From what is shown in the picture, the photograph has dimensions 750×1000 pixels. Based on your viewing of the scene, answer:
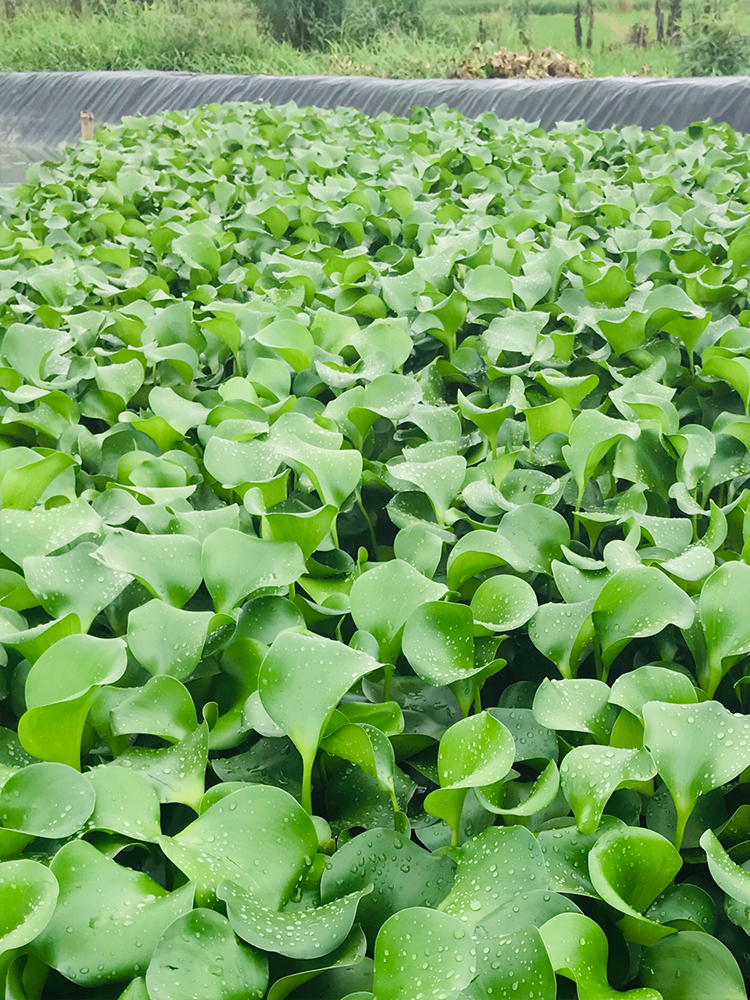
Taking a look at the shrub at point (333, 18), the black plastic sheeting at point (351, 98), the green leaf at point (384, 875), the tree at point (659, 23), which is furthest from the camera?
the shrub at point (333, 18)

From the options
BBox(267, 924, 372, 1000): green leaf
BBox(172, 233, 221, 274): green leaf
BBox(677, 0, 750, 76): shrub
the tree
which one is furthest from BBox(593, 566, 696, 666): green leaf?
Answer: the tree

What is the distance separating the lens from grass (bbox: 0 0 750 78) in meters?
14.4

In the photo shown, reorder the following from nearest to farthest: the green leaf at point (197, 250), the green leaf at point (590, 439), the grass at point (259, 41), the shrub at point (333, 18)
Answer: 1. the green leaf at point (590, 439)
2. the green leaf at point (197, 250)
3. the grass at point (259, 41)
4. the shrub at point (333, 18)

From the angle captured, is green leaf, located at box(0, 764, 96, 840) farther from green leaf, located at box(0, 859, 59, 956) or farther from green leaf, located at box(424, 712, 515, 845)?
green leaf, located at box(424, 712, 515, 845)

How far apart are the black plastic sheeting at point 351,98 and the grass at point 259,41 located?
3833 mm

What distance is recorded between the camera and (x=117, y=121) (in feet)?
35.2

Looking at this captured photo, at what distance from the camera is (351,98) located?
8.45 meters

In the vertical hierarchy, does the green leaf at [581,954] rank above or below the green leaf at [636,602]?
below

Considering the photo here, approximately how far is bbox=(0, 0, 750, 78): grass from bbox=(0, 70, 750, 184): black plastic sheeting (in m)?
3.83

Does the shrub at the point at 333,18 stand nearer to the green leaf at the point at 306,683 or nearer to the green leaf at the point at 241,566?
the green leaf at the point at 241,566

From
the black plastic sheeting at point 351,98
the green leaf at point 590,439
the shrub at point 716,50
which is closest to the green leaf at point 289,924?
the green leaf at point 590,439

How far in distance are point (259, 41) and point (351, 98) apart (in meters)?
8.83

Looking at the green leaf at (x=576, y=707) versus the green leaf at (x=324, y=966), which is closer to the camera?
the green leaf at (x=324, y=966)

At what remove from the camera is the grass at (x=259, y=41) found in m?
14.4
